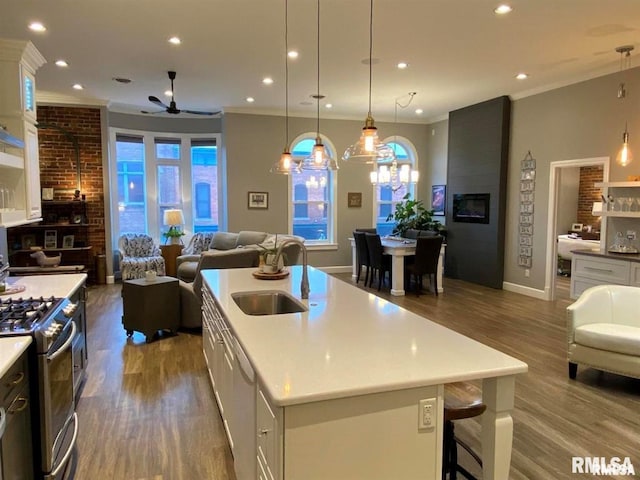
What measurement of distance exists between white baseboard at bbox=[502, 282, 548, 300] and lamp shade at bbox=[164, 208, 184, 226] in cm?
607

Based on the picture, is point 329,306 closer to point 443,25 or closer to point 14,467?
point 14,467

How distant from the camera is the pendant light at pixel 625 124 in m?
5.07

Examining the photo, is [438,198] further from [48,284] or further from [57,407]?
[57,407]

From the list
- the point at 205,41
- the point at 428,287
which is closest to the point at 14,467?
the point at 205,41

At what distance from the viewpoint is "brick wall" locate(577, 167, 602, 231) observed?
937 centimetres

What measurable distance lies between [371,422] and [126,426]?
2251 mm

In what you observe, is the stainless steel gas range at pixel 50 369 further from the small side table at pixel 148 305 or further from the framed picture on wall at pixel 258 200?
the framed picture on wall at pixel 258 200

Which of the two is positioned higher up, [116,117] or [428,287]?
[116,117]

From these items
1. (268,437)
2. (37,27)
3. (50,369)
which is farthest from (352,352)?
(37,27)

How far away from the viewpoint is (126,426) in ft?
10.0

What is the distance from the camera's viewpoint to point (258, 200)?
8.66 m

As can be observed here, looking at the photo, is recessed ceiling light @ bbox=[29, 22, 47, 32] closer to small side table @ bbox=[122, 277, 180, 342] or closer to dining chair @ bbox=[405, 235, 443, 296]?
small side table @ bbox=[122, 277, 180, 342]

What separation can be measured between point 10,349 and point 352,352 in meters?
1.44

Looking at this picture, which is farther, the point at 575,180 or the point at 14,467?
the point at 575,180
